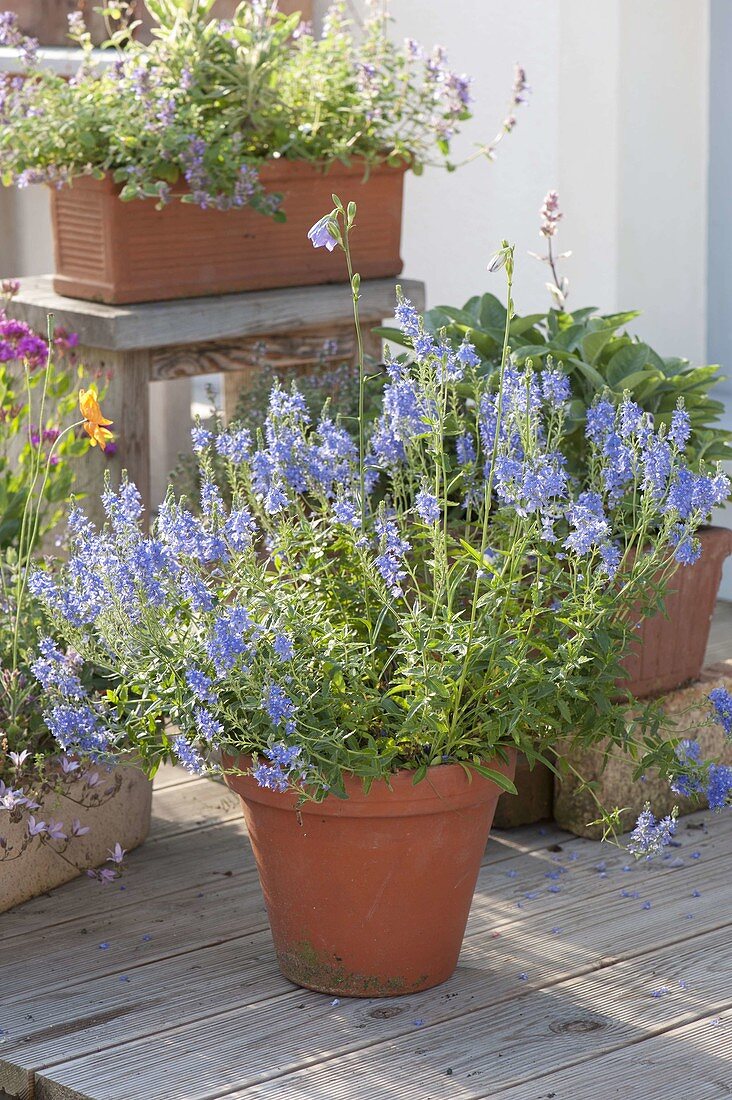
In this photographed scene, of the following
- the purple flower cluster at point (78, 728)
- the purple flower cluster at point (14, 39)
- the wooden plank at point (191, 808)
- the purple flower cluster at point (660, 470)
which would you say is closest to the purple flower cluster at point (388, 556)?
the purple flower cluster at point (660, 470)

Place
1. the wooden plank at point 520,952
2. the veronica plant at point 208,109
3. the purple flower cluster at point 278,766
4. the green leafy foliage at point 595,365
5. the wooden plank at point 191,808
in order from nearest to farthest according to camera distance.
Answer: the purple flower cluster at point 278,766 < the wooden plank at point 520,952 < the green leafy foliage at point 595,365 < the wooden plank at point 191,808 < the veronica plant at point 208,109

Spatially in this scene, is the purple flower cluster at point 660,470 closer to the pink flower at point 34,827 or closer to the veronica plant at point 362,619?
the veronica plant at point 362,619

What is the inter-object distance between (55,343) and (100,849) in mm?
935

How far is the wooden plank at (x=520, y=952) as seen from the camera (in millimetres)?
2014

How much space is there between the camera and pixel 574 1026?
196 cm

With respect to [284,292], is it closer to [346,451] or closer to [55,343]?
[55,343]

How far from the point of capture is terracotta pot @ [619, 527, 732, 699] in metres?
2.59

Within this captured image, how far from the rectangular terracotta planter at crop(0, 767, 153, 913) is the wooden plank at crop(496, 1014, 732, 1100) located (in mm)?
848

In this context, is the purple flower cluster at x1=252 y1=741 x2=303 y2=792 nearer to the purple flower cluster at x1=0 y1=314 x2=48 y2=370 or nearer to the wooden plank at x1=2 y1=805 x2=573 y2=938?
the wooden plank at x1=2 y1=805 x2=573 y2=938

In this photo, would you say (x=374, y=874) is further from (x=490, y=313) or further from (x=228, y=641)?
(x=490, y=313)

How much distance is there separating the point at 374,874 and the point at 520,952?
33 cm

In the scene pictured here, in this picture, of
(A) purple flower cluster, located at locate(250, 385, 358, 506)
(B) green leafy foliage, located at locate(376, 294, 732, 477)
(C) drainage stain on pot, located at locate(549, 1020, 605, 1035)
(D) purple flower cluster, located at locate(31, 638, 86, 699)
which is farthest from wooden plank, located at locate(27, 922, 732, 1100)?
(B) green leafy foliage, located at locate(376, 294, 732, 477)

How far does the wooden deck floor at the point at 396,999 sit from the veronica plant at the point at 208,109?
4.00ft

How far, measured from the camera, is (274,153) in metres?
3.01
